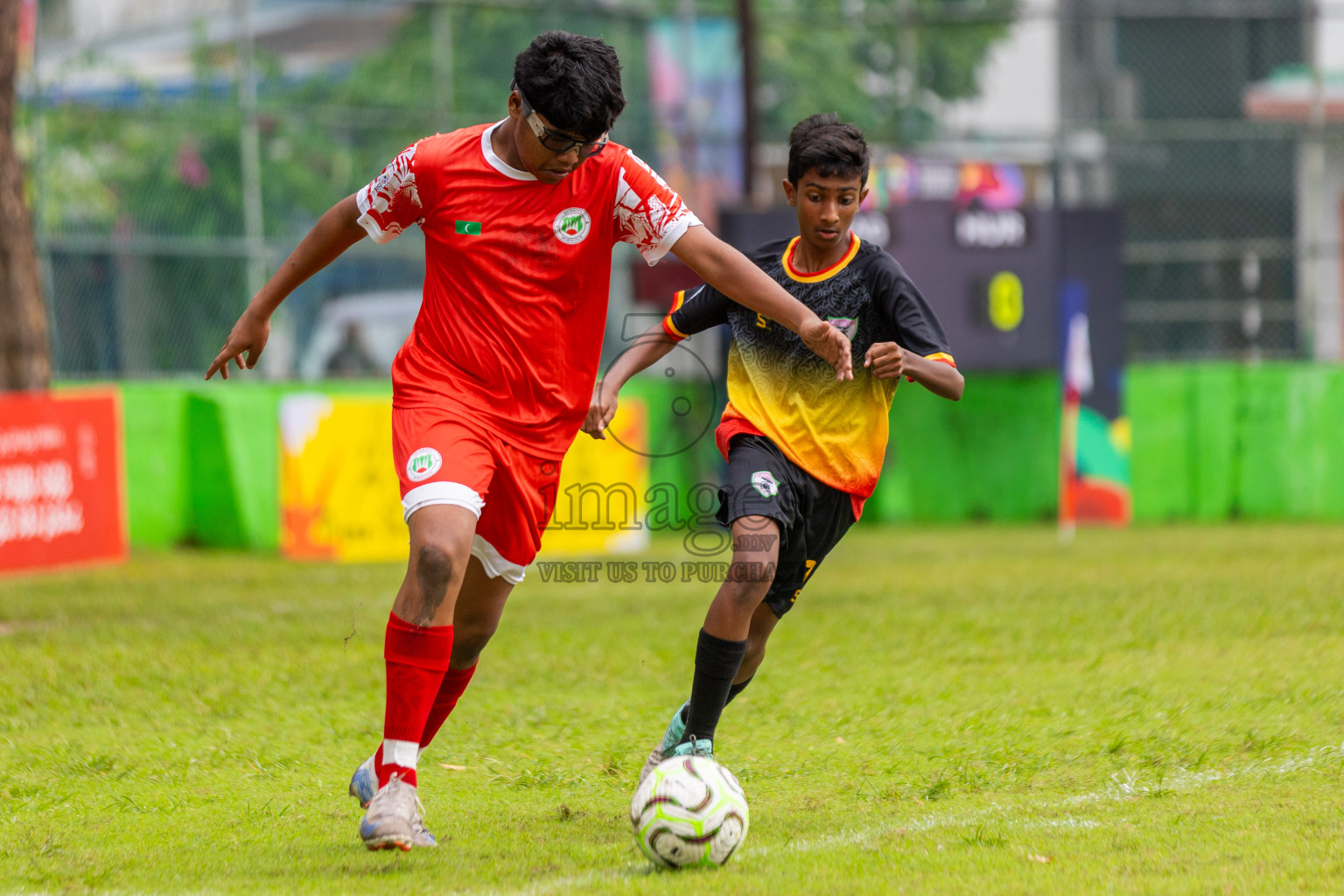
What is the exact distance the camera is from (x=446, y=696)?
4.82 meters

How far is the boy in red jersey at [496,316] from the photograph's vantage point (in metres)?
4.27

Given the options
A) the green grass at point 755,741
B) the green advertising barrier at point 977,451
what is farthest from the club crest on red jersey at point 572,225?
the green advertising barrier at point 977,451

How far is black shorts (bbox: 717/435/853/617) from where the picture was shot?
4.79 meters

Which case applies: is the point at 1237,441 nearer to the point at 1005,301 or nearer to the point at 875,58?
the point at 1005,301

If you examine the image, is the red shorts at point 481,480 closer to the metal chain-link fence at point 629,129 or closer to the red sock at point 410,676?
the red sock at point 410,676

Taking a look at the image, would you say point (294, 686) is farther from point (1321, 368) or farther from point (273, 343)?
point (1321, 368)

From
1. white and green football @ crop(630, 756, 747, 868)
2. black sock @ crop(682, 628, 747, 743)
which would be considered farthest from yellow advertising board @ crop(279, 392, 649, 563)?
white and green football @ crop(630, 756, 747, 868)

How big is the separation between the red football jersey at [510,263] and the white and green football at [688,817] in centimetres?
104

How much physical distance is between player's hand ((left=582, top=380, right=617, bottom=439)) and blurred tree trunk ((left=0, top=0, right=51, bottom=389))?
9835 millimetres

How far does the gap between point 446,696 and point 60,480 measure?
8492 mm

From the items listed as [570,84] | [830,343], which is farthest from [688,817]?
[570,84]

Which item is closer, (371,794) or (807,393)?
(371,794)

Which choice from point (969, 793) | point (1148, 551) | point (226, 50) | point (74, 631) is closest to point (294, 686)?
point (74, 631)

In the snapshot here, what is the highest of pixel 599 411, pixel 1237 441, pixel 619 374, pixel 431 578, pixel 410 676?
pixel 619 374
